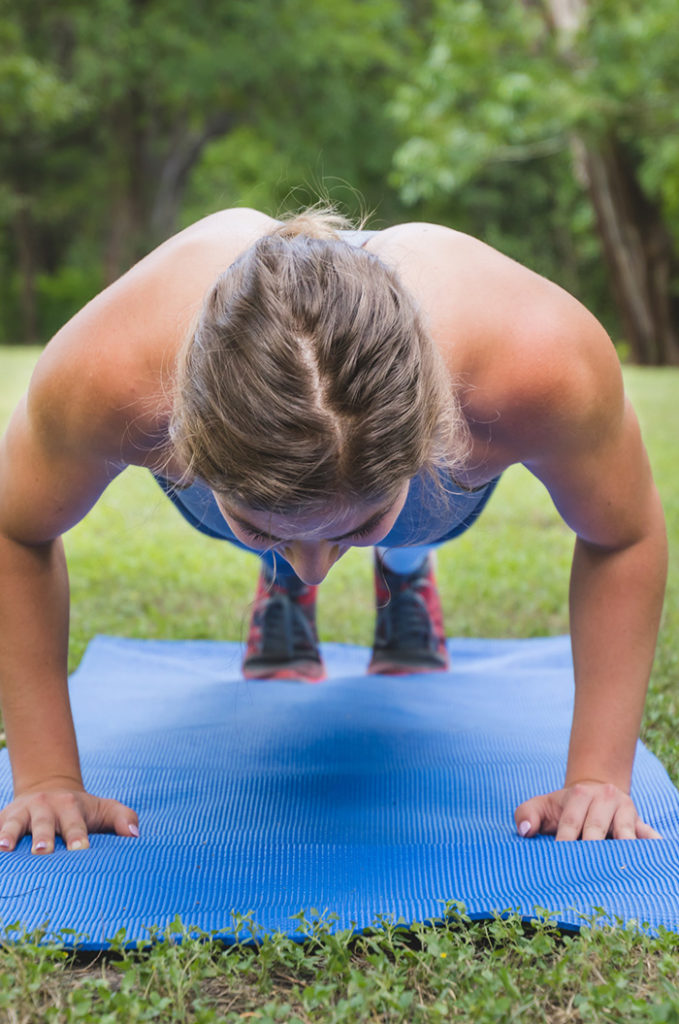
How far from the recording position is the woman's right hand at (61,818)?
74.0 inches

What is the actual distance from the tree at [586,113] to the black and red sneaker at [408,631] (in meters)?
8.44

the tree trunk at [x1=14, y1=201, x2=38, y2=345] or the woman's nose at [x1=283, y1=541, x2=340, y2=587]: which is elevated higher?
the woman's nose at [x1=283, y1=541, x2=340, y2=587]

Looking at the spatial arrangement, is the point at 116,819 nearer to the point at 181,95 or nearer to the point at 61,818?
the point at 61,818

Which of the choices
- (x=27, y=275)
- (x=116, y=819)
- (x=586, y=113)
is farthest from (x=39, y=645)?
(x=27, y=275)

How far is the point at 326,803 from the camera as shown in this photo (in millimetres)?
2152

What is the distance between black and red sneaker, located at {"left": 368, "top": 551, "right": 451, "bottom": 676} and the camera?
316cm

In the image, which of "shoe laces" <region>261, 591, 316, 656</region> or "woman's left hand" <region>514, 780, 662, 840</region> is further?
"shoe laces" <region>261, 591, 316, 656</region>

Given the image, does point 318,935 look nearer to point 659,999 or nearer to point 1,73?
point 659,999

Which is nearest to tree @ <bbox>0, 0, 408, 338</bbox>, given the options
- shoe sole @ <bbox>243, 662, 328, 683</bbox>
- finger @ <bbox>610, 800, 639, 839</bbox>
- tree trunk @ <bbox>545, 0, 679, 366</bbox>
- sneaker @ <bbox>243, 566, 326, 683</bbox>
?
tree trunk @ <bbox>545, 0, 679, 366</bbox>

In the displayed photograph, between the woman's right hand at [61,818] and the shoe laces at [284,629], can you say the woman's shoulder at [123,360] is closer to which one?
the woman's right hand at [61,818]

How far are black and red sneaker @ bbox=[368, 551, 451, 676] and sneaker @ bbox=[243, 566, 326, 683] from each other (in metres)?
0.20

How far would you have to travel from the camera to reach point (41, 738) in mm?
1966

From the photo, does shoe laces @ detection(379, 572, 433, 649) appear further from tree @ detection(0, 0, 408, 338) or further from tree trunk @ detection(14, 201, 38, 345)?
tree trunk @ detection(14, 201, 38, 345)

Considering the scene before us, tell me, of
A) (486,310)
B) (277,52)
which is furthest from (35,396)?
(277,52)
